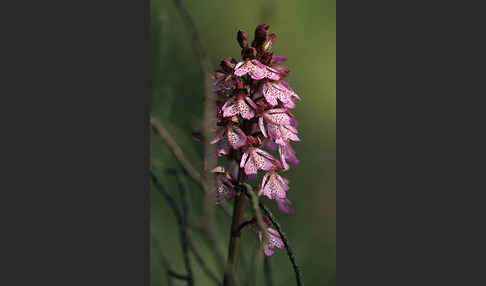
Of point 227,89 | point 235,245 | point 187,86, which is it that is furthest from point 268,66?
point 187,86

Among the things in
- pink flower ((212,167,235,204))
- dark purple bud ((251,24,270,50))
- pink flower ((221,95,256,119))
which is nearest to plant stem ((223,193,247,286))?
pink flower ((212,167,235,204))

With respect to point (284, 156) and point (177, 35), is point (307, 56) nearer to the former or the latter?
point (177, 35)

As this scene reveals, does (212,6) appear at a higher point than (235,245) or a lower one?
higher

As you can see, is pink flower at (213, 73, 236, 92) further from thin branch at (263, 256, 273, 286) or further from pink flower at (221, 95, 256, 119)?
thin branch at (263, 256, 273, 286)

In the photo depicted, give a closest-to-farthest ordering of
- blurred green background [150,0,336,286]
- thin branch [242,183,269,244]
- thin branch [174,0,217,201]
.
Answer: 1. thin branch [242,183,269,244]
2. thin branch [174,0,217,201]
3. blurred green background [150,0,336,286]

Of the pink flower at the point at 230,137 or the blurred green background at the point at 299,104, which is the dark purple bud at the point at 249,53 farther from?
the blurred green background at the point at 299,104

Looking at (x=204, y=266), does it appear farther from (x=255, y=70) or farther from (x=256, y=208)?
(x=255, y=70)
